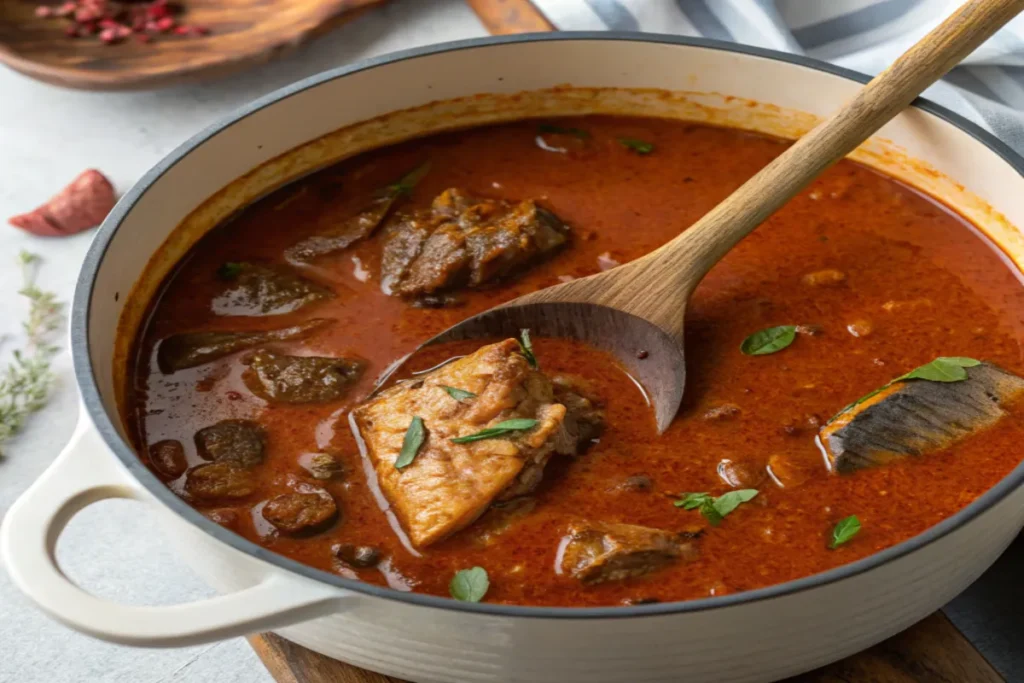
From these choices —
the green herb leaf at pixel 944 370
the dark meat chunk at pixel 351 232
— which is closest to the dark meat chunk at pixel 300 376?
the dark meat chunk at pixel 351 232

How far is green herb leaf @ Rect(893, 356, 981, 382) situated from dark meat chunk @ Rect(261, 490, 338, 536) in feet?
3.73

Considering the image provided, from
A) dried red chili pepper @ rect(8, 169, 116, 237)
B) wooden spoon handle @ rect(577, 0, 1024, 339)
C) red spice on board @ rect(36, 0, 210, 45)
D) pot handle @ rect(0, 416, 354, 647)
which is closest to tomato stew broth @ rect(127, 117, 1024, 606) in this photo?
wooden spoon handle @ rect(577, 0, 1024, 339)

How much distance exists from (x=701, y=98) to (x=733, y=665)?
1696 millimetres

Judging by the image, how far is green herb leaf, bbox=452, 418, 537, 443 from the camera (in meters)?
2.26

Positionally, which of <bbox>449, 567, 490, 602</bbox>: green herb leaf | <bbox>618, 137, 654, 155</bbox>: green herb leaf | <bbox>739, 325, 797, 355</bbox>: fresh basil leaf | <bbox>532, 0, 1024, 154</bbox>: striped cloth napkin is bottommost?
<bbox>449, 567, 490, 602</bbox>: green herb leaf

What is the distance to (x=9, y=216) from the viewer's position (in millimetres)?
3652

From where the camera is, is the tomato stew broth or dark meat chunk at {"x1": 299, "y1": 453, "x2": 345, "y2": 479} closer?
the tomato stew broth

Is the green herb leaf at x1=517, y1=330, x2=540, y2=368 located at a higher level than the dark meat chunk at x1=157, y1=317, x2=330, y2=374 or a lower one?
higher

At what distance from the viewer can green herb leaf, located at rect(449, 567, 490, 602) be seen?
2.09 meters

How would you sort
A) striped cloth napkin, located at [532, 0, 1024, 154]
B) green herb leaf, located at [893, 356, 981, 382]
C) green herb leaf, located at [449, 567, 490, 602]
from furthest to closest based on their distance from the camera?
striped cloth napkin, located at [532, 0, 1024, 154] < green herb leaf, located at [893, 356, 981, 382] < green herb leaf, located at [449, 567, 490, 602]

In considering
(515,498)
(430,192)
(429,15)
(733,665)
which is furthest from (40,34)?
(733,665)

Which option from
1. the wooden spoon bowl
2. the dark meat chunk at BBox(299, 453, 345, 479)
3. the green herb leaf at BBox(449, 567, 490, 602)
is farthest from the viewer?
the wooden spoon bowl

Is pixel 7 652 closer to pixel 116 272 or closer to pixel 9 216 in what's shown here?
pixel 116 272

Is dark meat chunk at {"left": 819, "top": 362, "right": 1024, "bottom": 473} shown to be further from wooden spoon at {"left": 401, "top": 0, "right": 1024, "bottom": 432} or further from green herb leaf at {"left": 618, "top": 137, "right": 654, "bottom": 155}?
green herb leaf at {"left": 618, "top": 137, "right": 654, "bottom": 155}
